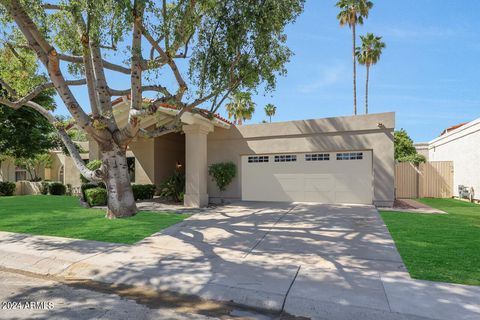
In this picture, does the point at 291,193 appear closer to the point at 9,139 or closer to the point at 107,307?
the point at 107,307

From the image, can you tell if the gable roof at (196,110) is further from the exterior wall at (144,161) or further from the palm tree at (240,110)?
the palm tree at (240,110)

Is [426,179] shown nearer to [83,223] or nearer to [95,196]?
[83,223]

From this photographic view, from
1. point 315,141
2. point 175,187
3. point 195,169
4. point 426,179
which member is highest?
point 315,141

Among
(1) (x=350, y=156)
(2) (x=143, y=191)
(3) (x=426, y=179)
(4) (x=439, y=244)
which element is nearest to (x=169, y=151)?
(2) (x=143, y=191)

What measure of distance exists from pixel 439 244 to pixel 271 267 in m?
4.04

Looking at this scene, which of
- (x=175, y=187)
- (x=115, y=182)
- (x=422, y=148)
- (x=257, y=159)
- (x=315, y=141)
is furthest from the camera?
(x=422, y=148)

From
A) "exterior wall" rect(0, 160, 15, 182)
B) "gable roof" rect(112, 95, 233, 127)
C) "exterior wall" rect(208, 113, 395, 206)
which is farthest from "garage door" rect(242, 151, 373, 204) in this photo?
"exterior wall" rect(0, 160, 15, 182)

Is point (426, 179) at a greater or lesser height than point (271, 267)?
greater

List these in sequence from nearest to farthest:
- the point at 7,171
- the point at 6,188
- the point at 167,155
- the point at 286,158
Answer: the point at 286,158 → the point at 167,155 → the point at 6,188 → the point at 7,171

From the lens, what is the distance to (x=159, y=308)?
13.4 ft

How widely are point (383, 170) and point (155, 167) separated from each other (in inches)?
491

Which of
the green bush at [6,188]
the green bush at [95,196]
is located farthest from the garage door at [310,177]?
the green bush at [6,188]

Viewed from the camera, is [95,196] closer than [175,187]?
Yes

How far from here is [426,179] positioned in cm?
1688
